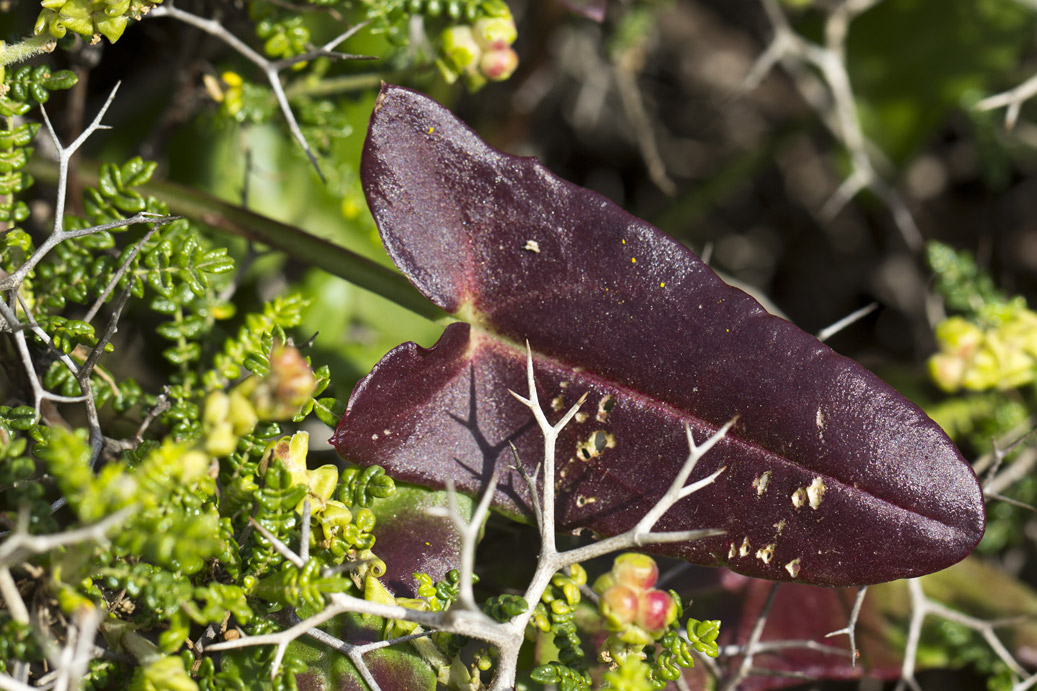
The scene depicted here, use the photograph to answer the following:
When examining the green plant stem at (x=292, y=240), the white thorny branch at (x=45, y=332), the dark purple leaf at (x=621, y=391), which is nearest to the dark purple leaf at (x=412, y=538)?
the dark purple leaf at (x=621, y=391)

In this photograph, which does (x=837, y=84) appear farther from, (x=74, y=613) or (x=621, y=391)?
(x=74, y=613)

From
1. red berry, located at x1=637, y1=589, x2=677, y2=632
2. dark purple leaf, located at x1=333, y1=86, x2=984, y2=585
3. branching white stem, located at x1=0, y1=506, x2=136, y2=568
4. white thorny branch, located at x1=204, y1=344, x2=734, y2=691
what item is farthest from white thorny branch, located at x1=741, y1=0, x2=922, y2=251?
branching white stem, located at x1=0, y1=506, x2=136, y2=568

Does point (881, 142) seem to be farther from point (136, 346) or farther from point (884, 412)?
point (136, 346)

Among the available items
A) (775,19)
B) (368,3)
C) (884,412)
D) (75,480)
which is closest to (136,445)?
(75,480)

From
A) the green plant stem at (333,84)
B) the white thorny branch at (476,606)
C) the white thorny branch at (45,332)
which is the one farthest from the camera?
the green plant stem at (333,84)

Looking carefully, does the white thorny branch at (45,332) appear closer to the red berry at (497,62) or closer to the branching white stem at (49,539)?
the branching white stem at (49,539)

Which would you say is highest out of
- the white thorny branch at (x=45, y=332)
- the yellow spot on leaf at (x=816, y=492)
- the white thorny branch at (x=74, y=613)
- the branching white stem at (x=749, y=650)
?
the white thorny branch at (x=45, y=332)
